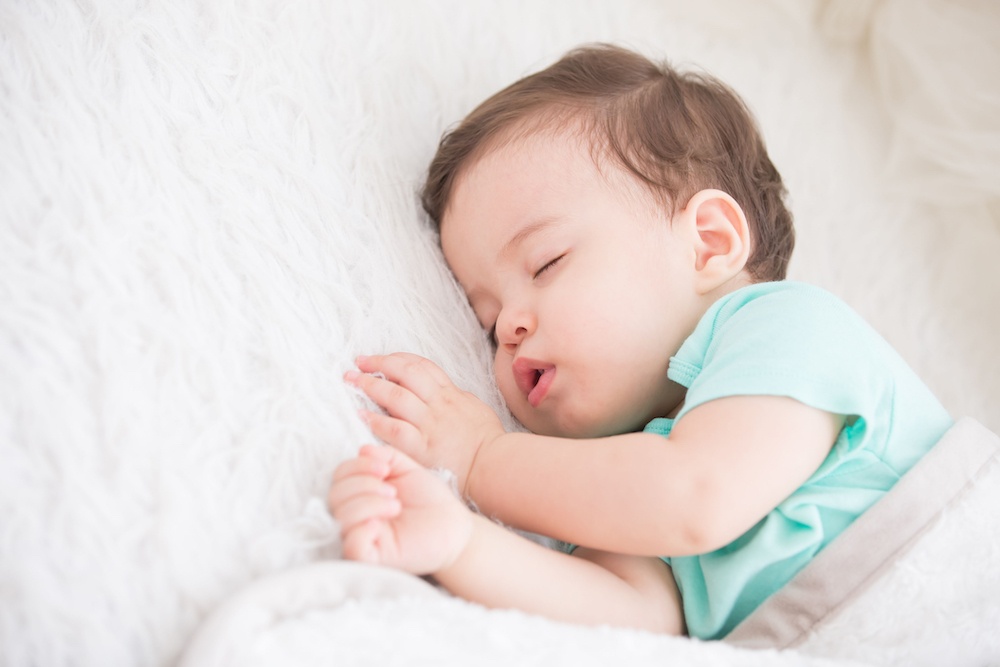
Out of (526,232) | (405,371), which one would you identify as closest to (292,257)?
(405,371)

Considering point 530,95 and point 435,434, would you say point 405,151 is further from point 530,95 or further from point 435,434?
point 435,434

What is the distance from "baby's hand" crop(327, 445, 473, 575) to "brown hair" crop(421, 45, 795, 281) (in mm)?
499

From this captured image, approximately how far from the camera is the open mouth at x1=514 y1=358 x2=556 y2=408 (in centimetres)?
97

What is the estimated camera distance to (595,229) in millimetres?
997

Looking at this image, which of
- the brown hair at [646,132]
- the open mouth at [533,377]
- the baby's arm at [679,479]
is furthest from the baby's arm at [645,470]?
the brown hair at [646,132]

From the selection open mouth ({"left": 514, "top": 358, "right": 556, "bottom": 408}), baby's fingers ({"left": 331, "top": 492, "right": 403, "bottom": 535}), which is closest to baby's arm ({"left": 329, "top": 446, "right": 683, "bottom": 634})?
baby's fingers ({"left": 331, "top": 492, "right": 403, "bottom": 535})

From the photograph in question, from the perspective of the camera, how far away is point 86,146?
0.84m

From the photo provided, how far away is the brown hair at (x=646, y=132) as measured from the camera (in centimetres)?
108

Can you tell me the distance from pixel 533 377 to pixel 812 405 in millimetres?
331

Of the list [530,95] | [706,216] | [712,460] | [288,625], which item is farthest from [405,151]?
[288,625]

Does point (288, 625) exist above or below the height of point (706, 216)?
below

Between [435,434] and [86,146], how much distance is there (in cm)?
44

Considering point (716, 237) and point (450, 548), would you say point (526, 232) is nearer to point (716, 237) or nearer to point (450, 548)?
point (716, 237)

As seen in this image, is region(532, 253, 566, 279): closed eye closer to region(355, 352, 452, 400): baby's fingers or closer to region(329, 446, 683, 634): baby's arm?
region(355, 352, 452, 400): baby's fingers
